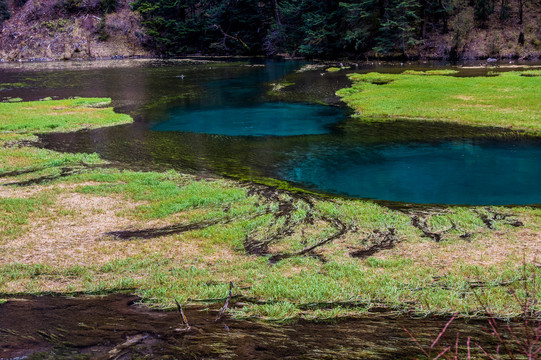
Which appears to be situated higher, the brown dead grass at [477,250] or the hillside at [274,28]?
the hillside at [274,28]

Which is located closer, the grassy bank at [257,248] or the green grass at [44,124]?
the grassy bank at [257,248]

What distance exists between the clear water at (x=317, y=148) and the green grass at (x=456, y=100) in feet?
5.39

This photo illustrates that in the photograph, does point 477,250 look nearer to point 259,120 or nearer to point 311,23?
point 259,120

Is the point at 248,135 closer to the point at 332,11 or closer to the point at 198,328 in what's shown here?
the point at 198,328

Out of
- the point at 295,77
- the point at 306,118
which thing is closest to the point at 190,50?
the point at 295,77

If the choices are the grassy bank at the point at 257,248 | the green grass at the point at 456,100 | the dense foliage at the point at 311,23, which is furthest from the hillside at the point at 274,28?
the grassy bank at the point at 257,248

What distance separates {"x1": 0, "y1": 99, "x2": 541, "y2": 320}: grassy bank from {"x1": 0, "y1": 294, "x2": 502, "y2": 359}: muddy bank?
22.0 inches

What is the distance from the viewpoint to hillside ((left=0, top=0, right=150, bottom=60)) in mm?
93938

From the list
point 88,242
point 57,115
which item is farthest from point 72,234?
point 57,115

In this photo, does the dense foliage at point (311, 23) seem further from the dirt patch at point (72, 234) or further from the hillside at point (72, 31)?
the dirt patch at point (72, 234)

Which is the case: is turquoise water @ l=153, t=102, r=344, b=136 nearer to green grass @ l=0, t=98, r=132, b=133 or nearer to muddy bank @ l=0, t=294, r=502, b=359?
green grass @ l=0, t=98, r=132, b=133

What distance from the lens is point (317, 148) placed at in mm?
22797

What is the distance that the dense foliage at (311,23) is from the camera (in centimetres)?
6247

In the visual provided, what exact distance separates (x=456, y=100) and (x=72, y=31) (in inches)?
3456
